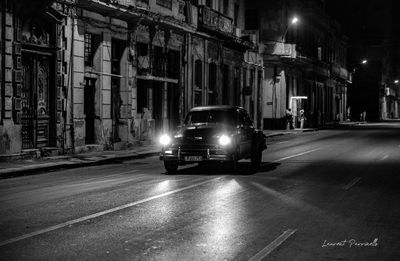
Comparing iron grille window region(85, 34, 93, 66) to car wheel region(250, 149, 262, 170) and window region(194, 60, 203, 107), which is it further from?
window region(194, 60, 203, 107)

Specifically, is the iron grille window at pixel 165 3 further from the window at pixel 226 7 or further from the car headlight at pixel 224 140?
the car headlight at pixel 224 140

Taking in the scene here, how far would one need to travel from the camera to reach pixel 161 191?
1210cm

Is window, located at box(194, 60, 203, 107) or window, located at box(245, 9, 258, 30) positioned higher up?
window, located at box(245, 9, 258, 30)

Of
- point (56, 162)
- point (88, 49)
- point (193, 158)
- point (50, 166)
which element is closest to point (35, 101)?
point (56, 162)

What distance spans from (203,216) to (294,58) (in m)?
44.5

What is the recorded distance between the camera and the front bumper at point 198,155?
50.8 ft

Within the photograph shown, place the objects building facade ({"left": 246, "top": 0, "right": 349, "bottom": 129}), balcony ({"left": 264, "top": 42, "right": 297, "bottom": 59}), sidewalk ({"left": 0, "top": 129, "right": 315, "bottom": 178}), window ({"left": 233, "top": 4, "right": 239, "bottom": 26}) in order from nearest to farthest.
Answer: sidewalk ({"left": 0, "top": 129, "right": 315, "bottom": 178}) < window ({"left": 233, "top": 4, "right": 239, "bottom": 26}) < balcony ({"left": 264, "top": 42, "right": 297, "bottom": 59}) < building facade ({"left": 246, "top": 0, "right": 349, "bottom": 129})

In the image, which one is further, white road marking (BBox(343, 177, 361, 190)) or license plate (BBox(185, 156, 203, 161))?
license plate (BBox(185, 156, 203, 161))

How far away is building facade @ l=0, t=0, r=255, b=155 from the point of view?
19953mm

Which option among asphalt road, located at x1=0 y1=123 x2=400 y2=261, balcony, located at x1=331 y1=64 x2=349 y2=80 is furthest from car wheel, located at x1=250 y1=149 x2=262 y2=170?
balcony, located at x1=331 y1=64 x2=349 y2=80

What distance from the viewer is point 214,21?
3678 cm

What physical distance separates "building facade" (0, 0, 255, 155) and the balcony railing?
0.07m

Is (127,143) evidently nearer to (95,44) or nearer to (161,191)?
(95,44)

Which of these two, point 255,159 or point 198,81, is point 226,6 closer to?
point 198,81
